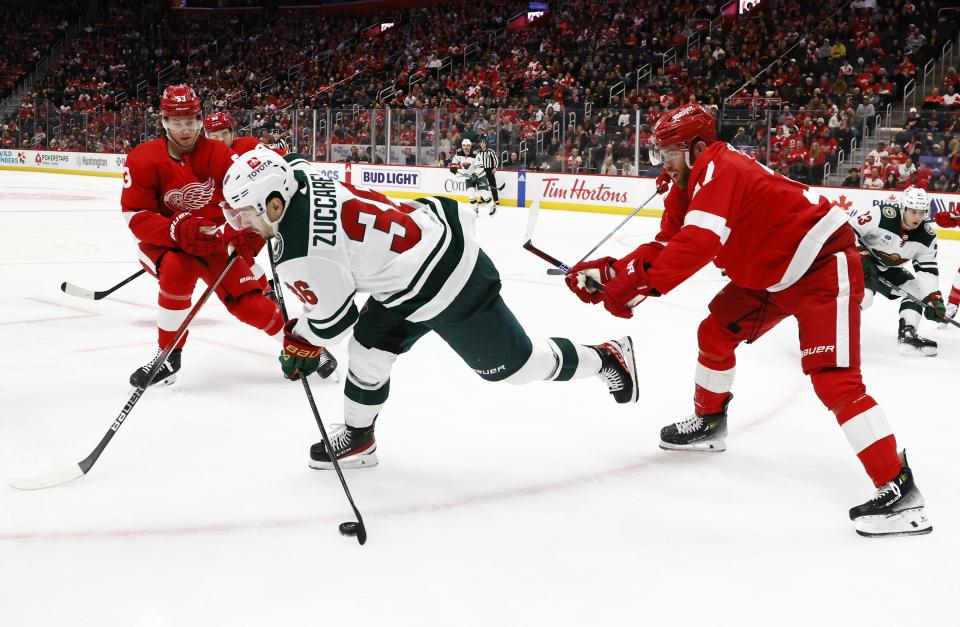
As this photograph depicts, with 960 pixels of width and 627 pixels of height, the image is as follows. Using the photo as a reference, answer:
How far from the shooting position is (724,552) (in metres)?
2.45

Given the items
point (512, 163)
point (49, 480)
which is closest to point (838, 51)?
point (512, 163)

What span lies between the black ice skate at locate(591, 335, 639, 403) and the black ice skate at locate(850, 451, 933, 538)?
3.18ft

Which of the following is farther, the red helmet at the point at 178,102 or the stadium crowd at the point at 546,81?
the stadium crowd at the point at 546,81

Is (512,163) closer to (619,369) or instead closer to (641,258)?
(619,369)

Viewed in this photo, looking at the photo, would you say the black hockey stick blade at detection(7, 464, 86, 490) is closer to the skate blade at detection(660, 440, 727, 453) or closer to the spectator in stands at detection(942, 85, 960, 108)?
the skate blade at detection(660, 440, 727, 453)

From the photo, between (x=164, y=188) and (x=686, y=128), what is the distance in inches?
93.8

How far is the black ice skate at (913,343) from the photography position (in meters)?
4.94

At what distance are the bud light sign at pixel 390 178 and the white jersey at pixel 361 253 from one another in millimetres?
12726

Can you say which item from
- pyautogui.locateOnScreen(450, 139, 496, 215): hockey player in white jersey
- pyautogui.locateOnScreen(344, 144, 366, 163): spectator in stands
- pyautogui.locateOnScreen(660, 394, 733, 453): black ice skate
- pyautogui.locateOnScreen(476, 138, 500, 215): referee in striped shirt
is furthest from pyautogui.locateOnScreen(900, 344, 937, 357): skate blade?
pyautogui.locateOnScreen(344, 144, 366, 163): spectator in stands

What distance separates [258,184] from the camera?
2457 millimetres

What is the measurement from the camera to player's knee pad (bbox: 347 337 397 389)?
9.45ft

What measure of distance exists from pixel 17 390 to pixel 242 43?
2674 cm

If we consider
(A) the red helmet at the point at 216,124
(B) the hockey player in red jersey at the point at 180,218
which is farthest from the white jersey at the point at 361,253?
(A) the red helmet at the point at 216,124

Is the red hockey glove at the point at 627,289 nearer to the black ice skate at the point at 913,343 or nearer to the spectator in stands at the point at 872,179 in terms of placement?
the black ice skate at the point at 913,343
